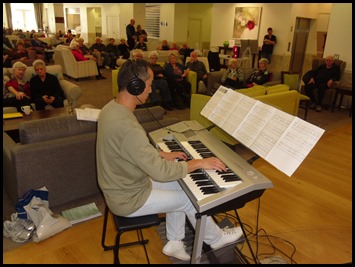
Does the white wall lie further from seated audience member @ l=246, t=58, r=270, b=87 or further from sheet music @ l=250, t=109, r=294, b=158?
sheet music @ l=250, t=109, r=294, b=158

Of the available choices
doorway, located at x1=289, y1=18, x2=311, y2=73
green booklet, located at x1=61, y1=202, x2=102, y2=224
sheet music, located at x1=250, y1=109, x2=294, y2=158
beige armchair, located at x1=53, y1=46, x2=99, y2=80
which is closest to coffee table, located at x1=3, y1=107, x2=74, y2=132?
green booklet, located at x1=61, y1=202, x2=102, y2=224

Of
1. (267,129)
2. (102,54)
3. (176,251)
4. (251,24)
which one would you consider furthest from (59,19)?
(267,129)

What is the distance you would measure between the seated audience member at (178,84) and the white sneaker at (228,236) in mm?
4050

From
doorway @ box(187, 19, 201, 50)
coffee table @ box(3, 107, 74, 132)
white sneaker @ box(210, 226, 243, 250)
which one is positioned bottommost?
white sneaker @ box(210, 226, 243, 250)

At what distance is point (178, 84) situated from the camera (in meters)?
5.97

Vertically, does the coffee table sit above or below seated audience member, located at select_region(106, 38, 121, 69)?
below

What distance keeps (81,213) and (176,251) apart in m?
0.98

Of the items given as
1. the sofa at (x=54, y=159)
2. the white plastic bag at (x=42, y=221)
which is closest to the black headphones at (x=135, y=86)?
the sofa at (x=54, y=159)

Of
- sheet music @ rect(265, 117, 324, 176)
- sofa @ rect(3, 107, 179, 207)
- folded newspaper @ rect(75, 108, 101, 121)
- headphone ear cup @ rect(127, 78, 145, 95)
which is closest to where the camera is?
sheet music @ rect(265, 117, 324, 176)

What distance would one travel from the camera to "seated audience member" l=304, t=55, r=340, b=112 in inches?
253

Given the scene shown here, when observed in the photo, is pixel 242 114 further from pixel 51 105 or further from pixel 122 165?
pixel 51 105

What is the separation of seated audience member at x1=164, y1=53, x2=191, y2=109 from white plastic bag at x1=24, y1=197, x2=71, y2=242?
393cm

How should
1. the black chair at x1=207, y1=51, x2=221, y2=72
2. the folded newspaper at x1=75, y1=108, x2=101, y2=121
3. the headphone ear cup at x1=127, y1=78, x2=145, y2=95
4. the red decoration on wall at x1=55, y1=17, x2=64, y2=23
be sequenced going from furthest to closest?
the red decoration on wall at x1=55, y1=17, x2=64, y2=23
the black chair at x1=207, y1=51, x2=221, y2=72
the folded newspaper at x1=75, y1=108, x2=101, y2=121
the headphone ear cup at x1=127, y1=78, x2=145, y2=95

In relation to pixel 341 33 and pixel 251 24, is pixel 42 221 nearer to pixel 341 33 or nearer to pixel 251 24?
pixel 341 33
